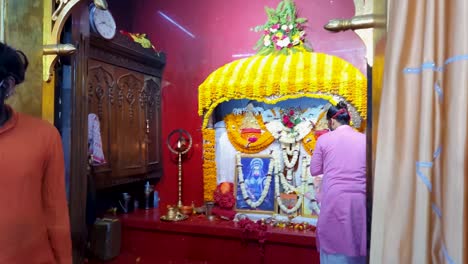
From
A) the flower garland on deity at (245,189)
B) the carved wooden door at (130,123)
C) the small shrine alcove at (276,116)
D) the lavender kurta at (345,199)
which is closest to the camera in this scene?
the lavender kurta at (345,199)

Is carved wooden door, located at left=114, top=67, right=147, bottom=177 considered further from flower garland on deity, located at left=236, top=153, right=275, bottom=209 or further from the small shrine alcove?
flower garland on deity, located at left=236, top=153, right=275, bottom=209

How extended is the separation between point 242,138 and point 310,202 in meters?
1.07

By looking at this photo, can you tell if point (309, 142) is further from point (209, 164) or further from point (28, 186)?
point (28, 186)

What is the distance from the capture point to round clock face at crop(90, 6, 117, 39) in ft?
11.9

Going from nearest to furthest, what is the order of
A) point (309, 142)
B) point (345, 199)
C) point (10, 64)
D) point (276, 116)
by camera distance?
point (10, 64), point (345, 199), point (309, 142), point (276, 116)

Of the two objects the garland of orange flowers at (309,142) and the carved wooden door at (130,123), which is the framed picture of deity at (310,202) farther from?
the carved wooden door at (130,123)

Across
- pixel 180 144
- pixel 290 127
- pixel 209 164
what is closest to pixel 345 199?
pixel 290 127

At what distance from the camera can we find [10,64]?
1.32 meters

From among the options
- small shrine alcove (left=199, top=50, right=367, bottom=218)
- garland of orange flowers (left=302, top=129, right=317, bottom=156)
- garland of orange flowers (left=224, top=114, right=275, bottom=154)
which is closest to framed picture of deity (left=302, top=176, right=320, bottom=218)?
small shrine alcove (left=199, top=50, right=367, bottom=218)

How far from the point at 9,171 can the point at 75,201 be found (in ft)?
2.40

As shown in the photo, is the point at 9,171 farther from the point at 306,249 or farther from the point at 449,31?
the point at 306,249

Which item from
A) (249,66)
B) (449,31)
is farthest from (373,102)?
(249,66)

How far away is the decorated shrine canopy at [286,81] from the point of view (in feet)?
11.7

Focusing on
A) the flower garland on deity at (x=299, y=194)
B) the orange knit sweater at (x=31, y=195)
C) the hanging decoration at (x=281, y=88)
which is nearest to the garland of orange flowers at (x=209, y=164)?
the hanging decoration at (x=281, y=88)
